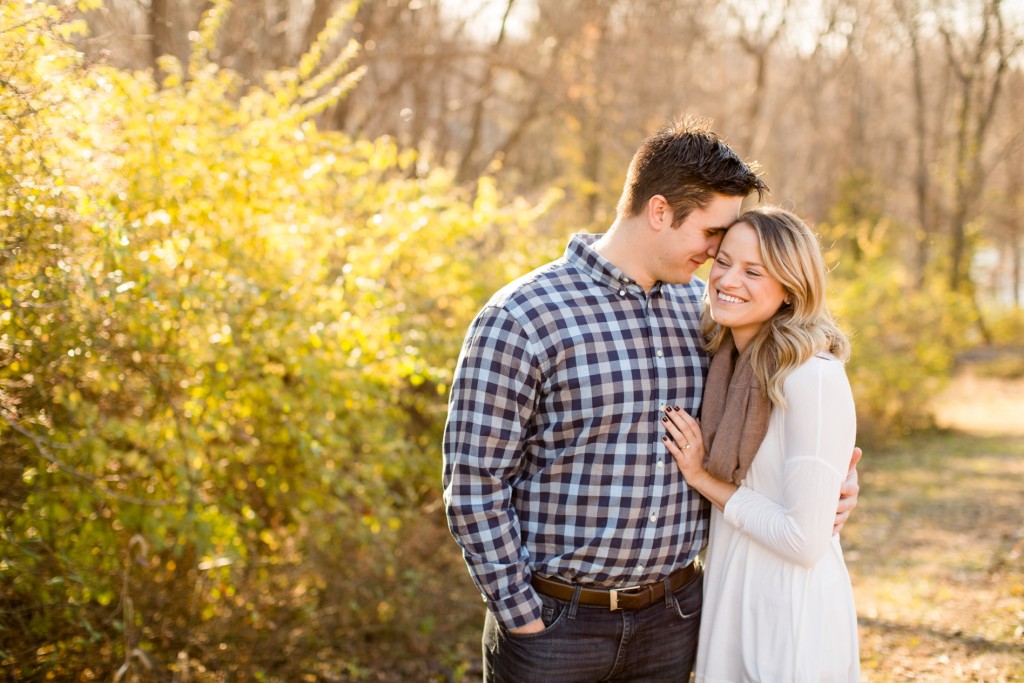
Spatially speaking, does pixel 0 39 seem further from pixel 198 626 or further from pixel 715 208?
pixel 198 626

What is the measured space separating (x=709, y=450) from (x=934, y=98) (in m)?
29.8

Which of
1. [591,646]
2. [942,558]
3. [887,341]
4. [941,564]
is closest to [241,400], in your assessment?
[591,646]

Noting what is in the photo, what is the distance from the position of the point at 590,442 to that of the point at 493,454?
0.27 meters

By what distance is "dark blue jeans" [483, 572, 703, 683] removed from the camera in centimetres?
235

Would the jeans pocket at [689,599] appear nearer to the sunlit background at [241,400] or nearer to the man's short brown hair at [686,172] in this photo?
the sunlit background at [241,400]

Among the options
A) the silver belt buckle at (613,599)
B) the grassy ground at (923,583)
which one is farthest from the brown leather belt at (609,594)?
the grassy ground at (923,583)

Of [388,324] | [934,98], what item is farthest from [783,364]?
[934,98]

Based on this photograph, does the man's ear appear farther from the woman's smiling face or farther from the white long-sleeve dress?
the white long-sleeve dress

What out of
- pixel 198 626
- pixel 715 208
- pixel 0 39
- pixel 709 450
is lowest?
pixel 198 626

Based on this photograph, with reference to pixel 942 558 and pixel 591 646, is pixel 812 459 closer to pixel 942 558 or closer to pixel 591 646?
pixel 591 646

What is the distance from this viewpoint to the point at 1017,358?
55.0 ft

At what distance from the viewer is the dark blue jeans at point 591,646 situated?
2.35m

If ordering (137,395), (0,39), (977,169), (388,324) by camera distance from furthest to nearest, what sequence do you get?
(977,169), (388,324), (137,395), (0,39)

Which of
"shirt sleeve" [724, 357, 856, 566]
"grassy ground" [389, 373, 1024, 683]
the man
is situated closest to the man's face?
the man
